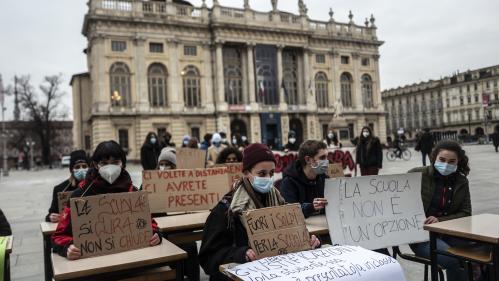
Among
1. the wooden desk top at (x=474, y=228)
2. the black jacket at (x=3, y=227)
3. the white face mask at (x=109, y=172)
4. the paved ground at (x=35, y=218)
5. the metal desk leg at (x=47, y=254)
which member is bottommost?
the paved ground at (x=35, y=218)

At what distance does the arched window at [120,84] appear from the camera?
3875 cm

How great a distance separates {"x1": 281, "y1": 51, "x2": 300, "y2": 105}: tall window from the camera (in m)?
47.1

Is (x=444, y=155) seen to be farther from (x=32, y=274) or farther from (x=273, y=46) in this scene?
(x=273, y=46)

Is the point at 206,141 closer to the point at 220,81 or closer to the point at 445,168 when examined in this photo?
the point at 445,168

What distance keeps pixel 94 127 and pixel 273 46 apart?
803 inches

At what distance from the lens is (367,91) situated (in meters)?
53.6

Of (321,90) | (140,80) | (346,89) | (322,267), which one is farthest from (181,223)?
(346,89)

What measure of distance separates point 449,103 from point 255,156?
4064 inches

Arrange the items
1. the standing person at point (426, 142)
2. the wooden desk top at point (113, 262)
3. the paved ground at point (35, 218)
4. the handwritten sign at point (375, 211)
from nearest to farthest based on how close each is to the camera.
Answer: the wooden desk top at point (113, 262) → the handwritten sign at point (375, 211) → the paved ground at point (35, 218) → the standing person at point (426, 142)

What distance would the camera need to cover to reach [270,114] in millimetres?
44875

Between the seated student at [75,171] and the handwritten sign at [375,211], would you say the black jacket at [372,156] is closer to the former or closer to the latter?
the handwritten sign at [375,211]

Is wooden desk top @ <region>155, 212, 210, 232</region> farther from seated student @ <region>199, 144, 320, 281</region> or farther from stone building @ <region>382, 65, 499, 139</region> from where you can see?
stone building @ <region>382, 65, 499, 139</region>

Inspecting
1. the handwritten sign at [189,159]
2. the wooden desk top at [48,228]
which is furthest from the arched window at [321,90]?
the wooden desk top at [48,228]

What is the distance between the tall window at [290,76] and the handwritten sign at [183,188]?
41.4 meters
